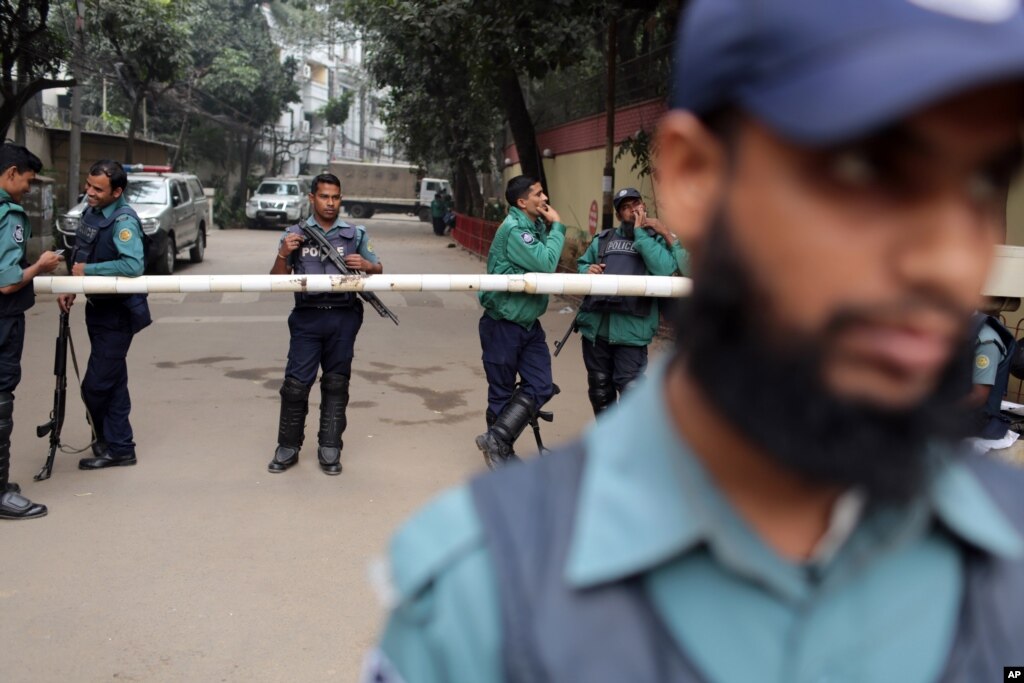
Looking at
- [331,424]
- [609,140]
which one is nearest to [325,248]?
[331,424]

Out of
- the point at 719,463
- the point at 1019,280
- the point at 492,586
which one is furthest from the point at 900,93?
the point at 1019,280

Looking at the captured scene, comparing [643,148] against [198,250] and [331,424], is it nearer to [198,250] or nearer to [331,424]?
[331,424]

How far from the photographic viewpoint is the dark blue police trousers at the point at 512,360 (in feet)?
19.9

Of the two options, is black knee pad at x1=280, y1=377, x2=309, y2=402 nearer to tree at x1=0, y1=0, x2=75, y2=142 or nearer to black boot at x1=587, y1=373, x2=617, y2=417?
black boot at x1=587, y1=373, x2=617, y2=417

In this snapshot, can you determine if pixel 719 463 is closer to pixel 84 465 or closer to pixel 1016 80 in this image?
pixel 1016 80

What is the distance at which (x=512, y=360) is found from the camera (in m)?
6.13

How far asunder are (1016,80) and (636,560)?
0.52 m

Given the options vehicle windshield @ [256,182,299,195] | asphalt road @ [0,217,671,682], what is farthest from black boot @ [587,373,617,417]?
vehicle windshield @ [256,182,299,195]

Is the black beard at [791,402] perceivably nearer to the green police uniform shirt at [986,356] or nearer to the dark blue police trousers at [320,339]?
the green police uniform shirt at [986,356]

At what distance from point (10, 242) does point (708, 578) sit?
506cm

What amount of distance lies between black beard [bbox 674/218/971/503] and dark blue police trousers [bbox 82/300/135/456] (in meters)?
5.70

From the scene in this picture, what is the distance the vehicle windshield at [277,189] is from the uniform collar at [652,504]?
34685mm

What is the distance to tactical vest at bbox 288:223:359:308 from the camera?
6039 millimetres

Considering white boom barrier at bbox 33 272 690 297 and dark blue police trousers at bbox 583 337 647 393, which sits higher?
white boom barrier at bbox 33 272 690 297
